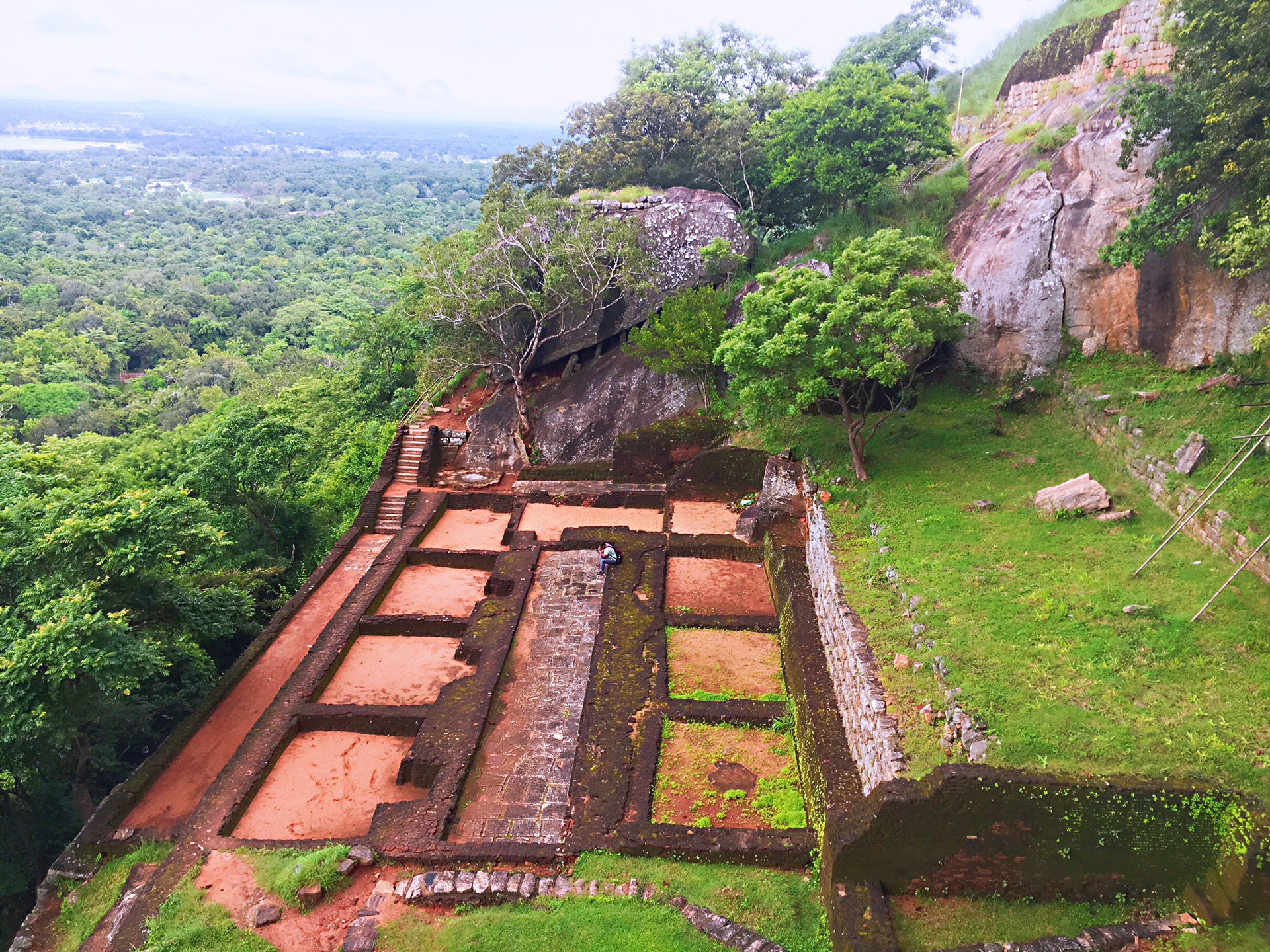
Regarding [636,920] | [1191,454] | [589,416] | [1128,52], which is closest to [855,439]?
[1191,454]

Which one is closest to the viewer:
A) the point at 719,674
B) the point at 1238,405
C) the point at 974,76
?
the point at 1238,405

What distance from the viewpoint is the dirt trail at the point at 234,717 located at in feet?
34.3

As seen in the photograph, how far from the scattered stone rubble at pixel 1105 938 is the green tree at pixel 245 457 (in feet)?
56.0

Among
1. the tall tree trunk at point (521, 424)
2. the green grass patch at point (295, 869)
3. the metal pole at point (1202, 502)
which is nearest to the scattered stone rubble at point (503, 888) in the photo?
the green grass patch at point (295, 869)

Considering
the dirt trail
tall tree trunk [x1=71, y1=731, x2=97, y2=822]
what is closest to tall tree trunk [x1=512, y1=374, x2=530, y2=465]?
the dirt trail

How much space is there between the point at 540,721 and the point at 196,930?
4688 millimetres

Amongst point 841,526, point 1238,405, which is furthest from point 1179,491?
point 841,526

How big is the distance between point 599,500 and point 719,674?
24.6ft

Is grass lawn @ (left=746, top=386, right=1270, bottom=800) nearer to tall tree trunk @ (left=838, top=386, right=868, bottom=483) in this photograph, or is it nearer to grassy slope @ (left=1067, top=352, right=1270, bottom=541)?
tall tree trunk @ (left=838, top=386, right=868, bottom=483)

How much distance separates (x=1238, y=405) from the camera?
10641 mm

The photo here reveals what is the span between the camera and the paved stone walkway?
9109 mm

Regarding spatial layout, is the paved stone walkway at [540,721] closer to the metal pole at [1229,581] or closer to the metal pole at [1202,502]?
the metal pole at [1229,581]

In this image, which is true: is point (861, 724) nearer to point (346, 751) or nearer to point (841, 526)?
point (841, 526)

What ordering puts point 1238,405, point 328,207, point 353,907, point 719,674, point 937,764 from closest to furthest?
point 937,764 < point 353,907 < point 1238,405 < point 719,674 < point 328,207
